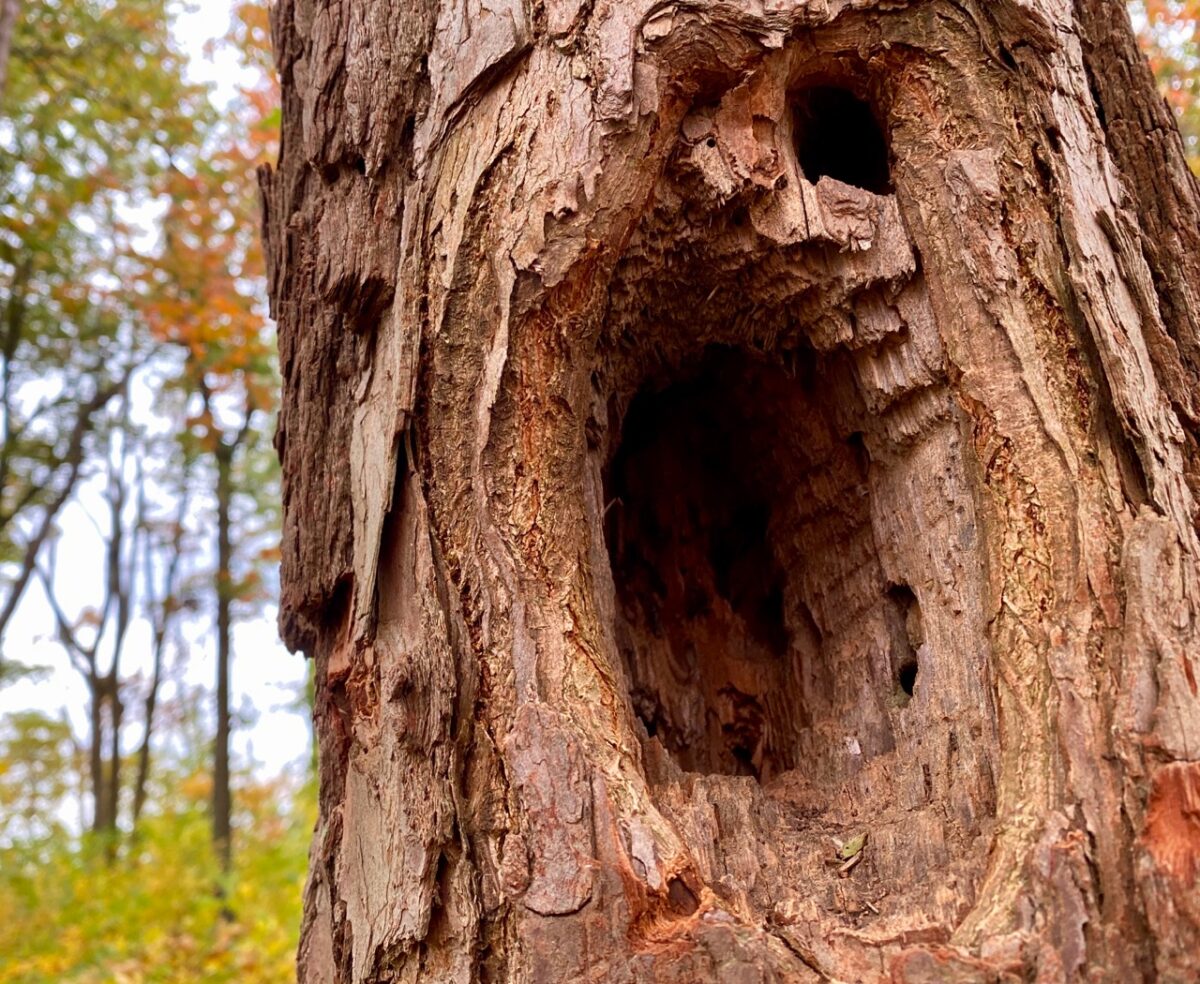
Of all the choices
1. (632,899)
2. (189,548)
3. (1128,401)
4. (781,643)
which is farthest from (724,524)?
(189,548)

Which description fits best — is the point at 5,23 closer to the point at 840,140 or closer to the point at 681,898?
the point at 840,140

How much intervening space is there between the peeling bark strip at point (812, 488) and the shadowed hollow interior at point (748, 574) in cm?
2

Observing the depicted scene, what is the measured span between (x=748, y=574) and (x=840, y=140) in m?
1.21

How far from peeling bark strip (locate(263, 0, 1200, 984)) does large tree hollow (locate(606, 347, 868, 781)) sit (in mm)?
28

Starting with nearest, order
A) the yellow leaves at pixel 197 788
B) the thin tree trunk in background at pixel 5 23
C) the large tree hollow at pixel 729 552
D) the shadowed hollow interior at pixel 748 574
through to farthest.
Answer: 1. the shadowed hollow interior at pixel 748 574
2. the large tree hollow at pixel 729 552
3. the thin tree trunk in background at pixel 5 23
4. the yellow leaves at pixel 197 788

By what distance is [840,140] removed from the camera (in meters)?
2.32

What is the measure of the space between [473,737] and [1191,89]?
577cm

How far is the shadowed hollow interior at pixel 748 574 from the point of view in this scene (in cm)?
214

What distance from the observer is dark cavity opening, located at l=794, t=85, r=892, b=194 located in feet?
7.22

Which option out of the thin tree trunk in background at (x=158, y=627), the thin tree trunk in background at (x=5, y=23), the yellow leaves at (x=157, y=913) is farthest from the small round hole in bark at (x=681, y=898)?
the thin tree trunk in background at (x=158, y=627)

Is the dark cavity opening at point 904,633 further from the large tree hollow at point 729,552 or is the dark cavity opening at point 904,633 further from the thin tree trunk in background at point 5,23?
the thin tree trunk in background at point 5,23

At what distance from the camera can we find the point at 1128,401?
1.68 metres

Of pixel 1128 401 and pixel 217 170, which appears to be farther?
pixel 217 170

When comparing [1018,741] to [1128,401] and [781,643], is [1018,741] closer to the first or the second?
[1128,401]
